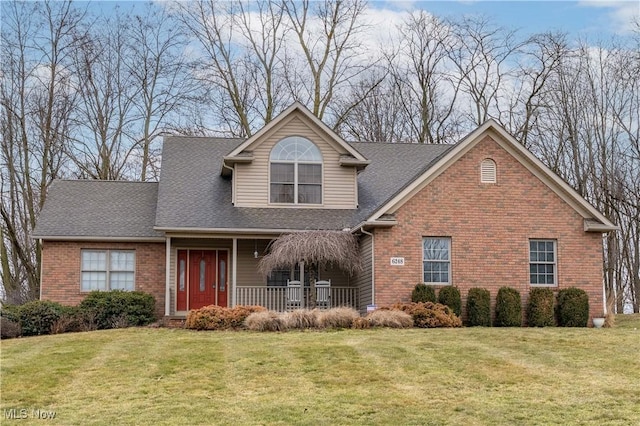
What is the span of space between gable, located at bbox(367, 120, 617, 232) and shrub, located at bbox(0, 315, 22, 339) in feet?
31.5

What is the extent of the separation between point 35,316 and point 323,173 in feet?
30.6

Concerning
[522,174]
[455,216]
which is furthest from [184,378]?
[522,174]

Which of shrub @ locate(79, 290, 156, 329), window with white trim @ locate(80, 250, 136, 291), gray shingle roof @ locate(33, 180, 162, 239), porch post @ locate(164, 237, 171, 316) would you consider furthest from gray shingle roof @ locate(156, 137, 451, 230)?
shrub @ locate(79, 290, 156, 329)

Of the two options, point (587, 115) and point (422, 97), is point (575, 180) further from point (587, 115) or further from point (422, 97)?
point (422, 97)

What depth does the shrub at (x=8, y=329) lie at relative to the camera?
22469 millimetres

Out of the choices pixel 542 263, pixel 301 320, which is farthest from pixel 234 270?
pixel 542 263

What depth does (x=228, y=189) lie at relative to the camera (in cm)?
2767

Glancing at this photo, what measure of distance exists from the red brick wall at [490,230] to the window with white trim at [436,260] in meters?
0.18

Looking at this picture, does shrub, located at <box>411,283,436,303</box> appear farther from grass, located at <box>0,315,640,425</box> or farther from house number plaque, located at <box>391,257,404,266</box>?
grass, located at <box>0,315,640,425</box>

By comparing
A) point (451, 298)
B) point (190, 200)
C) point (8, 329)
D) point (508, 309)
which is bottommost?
point (8, 329)

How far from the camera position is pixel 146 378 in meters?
15.0

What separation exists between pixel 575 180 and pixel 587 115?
291 centimetres

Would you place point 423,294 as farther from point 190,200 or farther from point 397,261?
point 190,200

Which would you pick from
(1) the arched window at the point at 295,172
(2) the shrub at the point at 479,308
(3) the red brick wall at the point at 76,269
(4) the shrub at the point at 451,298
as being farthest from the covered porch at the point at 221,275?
(2) the shrub at the point at 479,308
